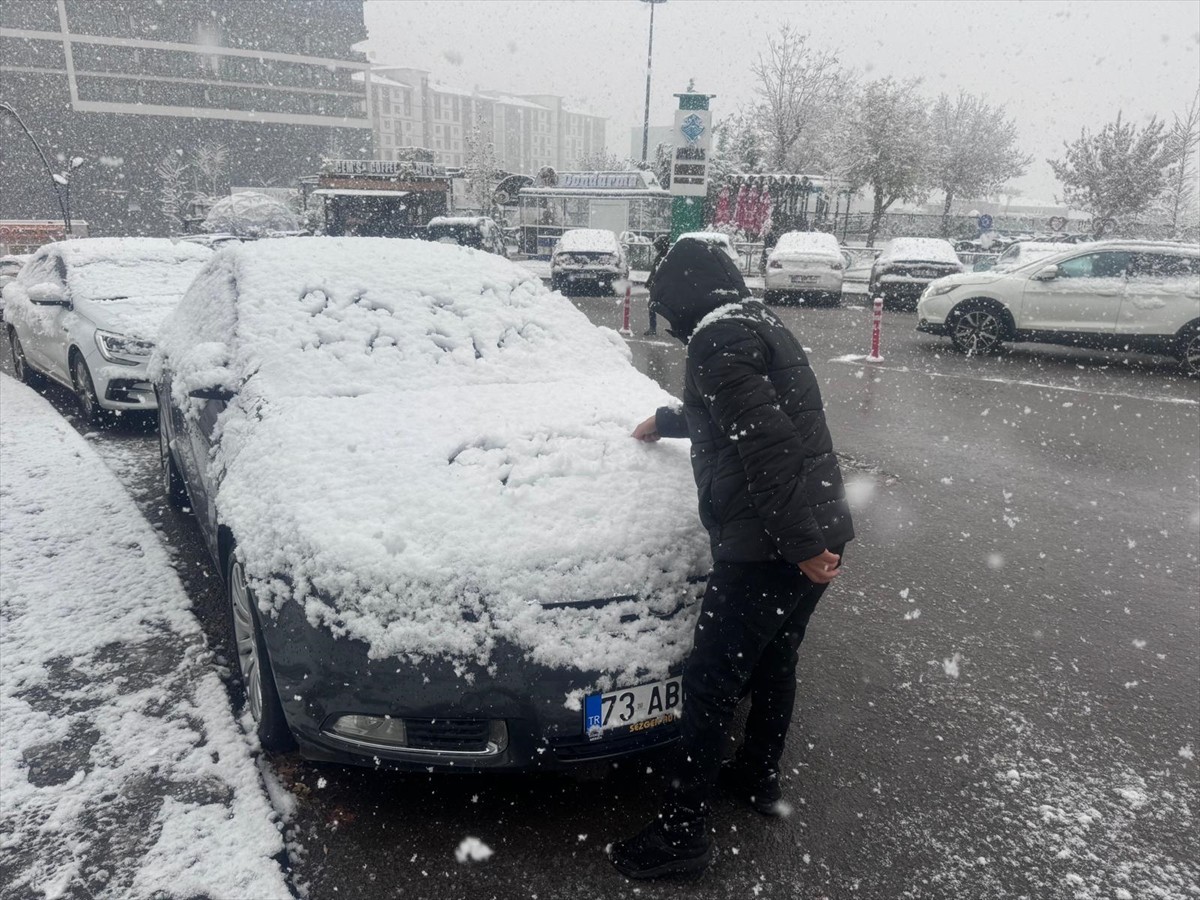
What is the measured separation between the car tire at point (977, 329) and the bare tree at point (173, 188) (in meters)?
63.3

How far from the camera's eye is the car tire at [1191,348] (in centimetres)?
1007

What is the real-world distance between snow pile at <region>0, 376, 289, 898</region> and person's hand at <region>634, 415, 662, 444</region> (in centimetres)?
164

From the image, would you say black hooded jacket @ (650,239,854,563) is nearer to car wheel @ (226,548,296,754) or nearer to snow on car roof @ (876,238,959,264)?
car wheel @ (226,548,296,754)

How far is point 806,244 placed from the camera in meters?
18.8

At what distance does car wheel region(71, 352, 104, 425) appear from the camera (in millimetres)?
6508

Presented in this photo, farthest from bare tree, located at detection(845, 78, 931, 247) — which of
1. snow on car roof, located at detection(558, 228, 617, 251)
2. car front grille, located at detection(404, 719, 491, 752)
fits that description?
car front grille, located at detection(404, 719, 491, 752)

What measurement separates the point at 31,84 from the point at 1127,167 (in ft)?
233

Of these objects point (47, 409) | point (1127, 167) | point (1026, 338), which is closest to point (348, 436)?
point (47, 409)

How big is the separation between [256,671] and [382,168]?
4462 cm

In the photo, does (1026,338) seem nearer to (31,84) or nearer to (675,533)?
(675,533)

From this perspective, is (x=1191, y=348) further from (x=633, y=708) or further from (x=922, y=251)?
(x=633, y=708)

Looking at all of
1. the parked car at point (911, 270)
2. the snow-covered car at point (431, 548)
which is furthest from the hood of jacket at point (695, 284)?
the parked car at point (911, 270)

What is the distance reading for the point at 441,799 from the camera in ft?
8.18

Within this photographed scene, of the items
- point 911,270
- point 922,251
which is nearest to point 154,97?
point 922,251
